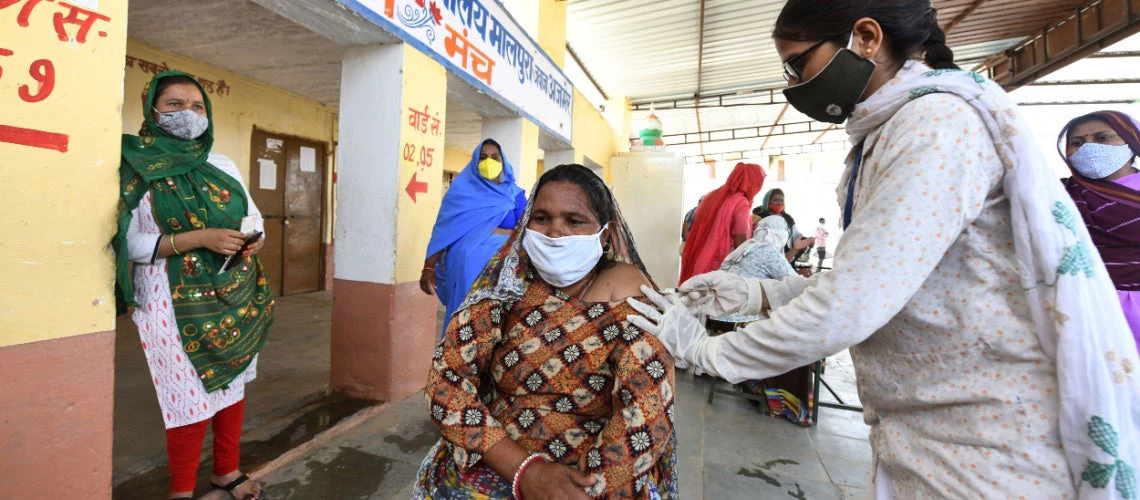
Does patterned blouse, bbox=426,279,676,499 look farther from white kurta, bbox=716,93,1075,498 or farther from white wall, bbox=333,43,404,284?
white wall, bbox=333,43,404,284

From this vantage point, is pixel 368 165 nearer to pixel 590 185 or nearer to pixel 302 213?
pixel 590 185

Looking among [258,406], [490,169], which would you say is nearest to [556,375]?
[490,169]

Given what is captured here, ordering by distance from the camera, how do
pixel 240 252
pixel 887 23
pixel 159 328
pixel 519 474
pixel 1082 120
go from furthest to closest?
pixel 1082 120
pixel 240 252
pixel 159 328
pixel 519 474
pixel 887 23

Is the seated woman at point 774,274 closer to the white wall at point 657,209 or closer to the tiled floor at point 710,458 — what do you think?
the tiled floor at point 710,458

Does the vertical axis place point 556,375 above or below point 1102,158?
below

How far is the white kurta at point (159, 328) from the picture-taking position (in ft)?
5.78

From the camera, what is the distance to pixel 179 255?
5.94 ft

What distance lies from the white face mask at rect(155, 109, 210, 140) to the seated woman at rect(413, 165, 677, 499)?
1.27 meters

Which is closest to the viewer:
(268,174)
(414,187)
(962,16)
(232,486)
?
(232,486)

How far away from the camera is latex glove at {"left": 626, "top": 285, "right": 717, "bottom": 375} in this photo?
1154 mm

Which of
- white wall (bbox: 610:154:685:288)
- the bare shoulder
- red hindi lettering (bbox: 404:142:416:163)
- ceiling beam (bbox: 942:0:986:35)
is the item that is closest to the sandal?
the bare shoulder

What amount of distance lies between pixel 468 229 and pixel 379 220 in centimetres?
68

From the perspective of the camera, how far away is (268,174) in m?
6.06

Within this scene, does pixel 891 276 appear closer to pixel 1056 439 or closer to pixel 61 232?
pixel 1056 439
